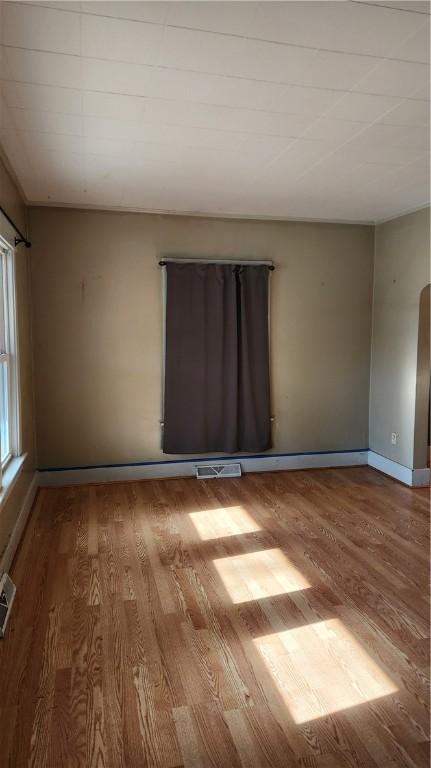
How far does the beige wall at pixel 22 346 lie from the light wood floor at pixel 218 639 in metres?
0.27

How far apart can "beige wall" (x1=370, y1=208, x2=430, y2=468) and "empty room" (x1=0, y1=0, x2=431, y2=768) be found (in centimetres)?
3

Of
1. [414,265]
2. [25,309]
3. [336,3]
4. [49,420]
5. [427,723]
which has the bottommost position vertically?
[427,723]

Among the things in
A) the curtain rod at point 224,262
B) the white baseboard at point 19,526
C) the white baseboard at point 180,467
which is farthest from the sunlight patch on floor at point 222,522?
the curtain rod at point 224,262

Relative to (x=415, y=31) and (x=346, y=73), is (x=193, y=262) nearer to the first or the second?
(x=346, y=73)

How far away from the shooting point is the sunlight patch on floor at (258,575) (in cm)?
261

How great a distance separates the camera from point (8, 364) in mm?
3250

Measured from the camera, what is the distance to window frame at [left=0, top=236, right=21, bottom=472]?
3.21 m

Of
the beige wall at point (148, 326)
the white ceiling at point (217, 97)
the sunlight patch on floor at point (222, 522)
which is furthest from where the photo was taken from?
the beige wall at point (148, 326)

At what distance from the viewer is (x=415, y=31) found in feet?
5.53

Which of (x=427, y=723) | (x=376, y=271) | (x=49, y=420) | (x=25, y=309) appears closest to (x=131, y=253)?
(x=25, y=309)

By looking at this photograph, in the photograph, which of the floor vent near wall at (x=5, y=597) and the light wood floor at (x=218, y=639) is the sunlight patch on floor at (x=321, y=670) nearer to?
the light wood floor at (x=218, y=639)

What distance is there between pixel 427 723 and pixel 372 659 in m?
0.36

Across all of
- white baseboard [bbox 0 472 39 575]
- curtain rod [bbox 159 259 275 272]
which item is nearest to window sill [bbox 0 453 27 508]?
white baseboard [bbox 0 472 39 575]

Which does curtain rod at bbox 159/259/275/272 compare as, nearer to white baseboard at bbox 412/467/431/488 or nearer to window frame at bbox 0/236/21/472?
window frame at bbox 0/236/21/472
